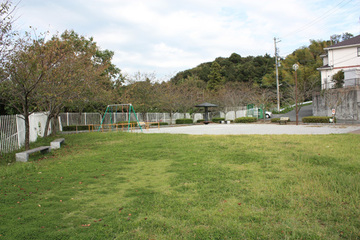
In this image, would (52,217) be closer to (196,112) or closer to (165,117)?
(165,117)

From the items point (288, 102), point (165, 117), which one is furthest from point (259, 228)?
point (288, 102)

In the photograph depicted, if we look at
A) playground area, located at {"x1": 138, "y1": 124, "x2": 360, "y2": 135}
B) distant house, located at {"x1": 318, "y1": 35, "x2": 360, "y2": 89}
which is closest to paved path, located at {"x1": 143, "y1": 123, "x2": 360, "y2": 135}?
playground area, located at {"x1": 138, "y1": 124, "x2": 360, "y2": 135}

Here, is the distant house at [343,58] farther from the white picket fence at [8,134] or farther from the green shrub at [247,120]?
the white picket fence at [8,134]

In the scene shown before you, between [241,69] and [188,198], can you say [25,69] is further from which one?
[241,69]

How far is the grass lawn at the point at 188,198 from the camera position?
2990mm

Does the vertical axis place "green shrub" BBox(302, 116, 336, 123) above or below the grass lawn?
above

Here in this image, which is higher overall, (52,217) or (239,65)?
(239,65)

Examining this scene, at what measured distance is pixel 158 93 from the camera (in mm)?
30266

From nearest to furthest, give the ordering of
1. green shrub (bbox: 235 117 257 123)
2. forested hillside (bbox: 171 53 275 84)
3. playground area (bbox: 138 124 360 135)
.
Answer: playground area (bbox: 138 124 360 135), green shrub (bbox: 235 117 257 123), forested hillside (bbox: 171 53 275 84)

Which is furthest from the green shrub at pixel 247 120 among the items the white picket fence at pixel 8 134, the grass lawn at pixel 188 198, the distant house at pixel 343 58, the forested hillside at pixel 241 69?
the white picket fence at pixel 8 134

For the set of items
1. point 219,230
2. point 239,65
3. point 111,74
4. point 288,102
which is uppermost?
point 239,65

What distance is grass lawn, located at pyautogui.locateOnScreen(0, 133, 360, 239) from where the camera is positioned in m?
2.99

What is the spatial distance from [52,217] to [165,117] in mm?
32300

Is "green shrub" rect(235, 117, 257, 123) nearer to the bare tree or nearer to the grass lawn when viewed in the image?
the grass lawn
